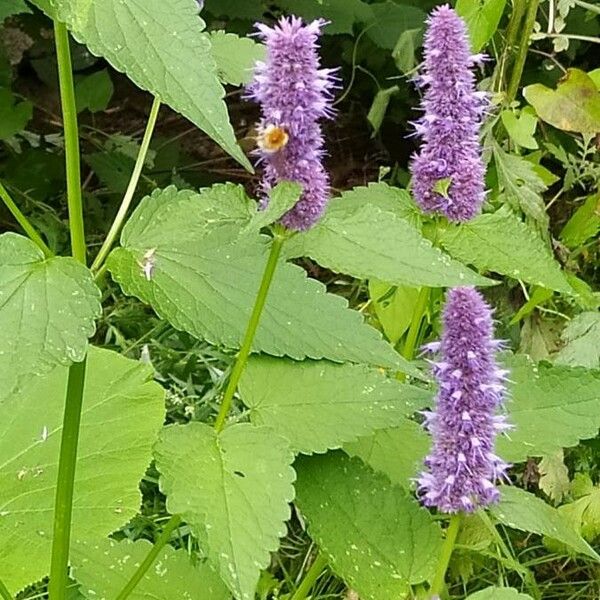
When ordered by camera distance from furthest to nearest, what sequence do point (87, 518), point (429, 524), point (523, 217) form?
point (523, 217) → point (87, 518) → point (429, 524)

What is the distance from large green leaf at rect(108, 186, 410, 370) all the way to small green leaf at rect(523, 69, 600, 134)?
71 cm

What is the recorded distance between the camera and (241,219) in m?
0.79

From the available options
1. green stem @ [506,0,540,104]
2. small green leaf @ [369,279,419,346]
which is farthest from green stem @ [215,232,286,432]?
green stem @ [506,0,540,104]

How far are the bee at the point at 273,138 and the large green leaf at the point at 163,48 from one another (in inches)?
3.3

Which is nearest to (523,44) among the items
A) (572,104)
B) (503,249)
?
(572,104)

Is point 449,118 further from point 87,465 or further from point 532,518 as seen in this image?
point 87,465

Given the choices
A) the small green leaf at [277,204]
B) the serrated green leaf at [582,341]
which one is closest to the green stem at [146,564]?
the small green leaf at [277,204]

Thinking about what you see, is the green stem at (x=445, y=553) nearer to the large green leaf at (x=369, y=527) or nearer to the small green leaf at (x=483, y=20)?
the large green leaf at (x=369, y=527)

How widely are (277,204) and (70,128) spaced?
16 cm

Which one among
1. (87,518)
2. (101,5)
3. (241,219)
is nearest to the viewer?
(101,5)

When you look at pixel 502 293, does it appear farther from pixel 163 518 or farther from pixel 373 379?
pixel 373 379

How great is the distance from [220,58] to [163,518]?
0.93 meters

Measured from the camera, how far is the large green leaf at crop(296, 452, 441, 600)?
877 millimetres

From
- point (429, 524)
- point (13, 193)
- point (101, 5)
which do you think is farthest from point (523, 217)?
point (13, 193)
